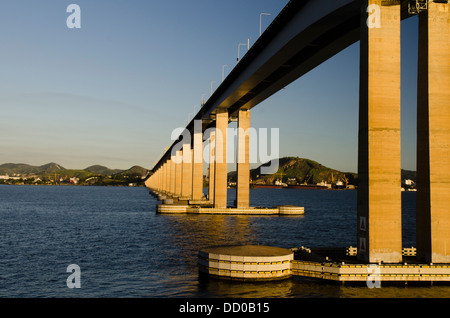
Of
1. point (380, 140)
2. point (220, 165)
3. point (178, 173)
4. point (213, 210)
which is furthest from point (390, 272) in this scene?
point (178, 173)

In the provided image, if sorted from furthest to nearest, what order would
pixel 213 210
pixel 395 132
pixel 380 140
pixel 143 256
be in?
1. pixel 213 210
2. pixel 143 256
3. pixel 395 132
4. pixel 380 140

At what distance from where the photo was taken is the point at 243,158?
86.9 metres

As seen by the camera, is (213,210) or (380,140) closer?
(380,140)

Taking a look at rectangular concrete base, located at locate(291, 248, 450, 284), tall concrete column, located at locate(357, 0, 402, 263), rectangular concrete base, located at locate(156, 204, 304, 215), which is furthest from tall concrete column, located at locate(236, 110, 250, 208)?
rectangular concrete base, located at locate(291, 248, 450, 284)

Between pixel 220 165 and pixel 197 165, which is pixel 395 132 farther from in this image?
pixel 197 165

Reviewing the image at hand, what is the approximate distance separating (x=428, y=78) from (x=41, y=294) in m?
28.9

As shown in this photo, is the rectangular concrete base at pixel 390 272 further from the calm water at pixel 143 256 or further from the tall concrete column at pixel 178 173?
the tall concrete column at pixel 178 173

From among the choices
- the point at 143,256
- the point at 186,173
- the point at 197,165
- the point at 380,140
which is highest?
the point at 197,165

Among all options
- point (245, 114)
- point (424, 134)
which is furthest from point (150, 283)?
point (245, 114)

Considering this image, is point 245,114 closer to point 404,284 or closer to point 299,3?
point 299,3

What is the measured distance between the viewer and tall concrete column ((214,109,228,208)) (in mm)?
88812

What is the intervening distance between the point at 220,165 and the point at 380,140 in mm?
61833

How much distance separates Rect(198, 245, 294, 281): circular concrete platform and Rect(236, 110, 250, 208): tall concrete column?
2161 inches
